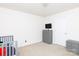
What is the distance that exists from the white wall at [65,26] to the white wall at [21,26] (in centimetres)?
94

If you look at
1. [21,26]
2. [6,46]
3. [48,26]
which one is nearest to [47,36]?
[48,26]

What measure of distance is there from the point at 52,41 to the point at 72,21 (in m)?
1.66

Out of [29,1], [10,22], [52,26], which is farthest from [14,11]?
[29,1]

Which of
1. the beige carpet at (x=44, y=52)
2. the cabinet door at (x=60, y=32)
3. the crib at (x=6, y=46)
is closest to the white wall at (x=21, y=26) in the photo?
the beige carpet at (x=44, y=52)

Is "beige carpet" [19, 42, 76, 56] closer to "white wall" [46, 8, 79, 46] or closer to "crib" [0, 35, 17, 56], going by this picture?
"white wall" [46, 8, 79, 46]

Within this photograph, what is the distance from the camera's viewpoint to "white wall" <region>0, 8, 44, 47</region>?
3.37 metres

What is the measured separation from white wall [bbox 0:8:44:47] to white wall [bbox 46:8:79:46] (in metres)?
0.94

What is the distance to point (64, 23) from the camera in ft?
13.6

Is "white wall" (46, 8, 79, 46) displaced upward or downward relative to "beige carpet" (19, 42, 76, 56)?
upward

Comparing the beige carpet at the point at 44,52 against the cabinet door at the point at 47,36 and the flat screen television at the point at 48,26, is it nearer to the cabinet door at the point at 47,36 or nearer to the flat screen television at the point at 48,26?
the cabinet door at the point at 47,36

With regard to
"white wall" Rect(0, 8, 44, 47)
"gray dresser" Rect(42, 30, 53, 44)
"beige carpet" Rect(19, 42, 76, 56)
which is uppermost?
"white wall" Rect(0, 8, 44, 47)

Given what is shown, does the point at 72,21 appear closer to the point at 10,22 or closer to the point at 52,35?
the point at 52,35

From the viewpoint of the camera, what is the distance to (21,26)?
396cm

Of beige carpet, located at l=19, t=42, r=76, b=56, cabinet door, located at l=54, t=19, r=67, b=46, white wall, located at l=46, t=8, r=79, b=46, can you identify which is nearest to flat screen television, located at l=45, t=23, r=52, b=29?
white wall, located at l=46, t=8, r=79, b=46
